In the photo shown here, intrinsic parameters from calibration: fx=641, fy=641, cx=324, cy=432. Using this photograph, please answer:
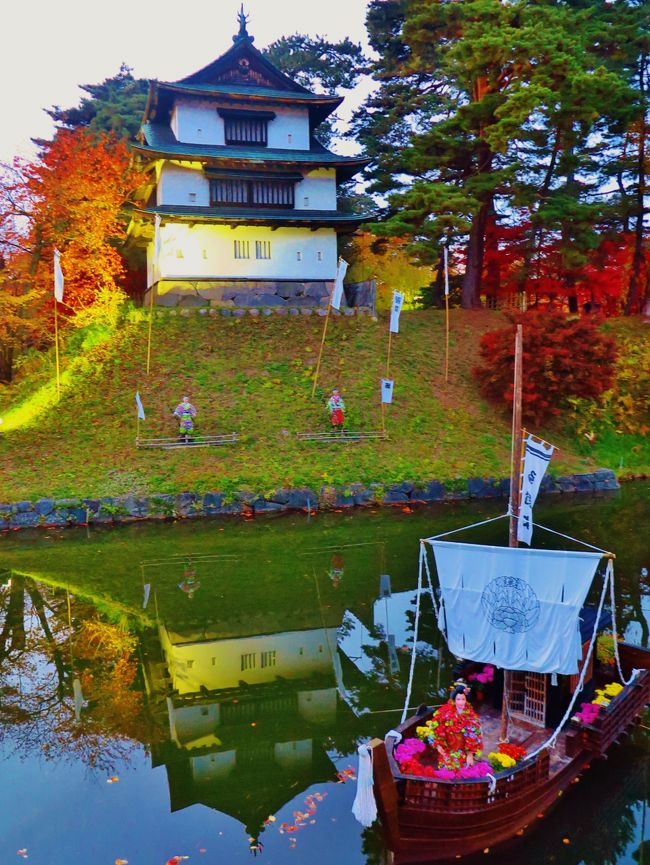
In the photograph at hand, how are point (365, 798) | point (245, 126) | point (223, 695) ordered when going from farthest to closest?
point (245, 126) → point (223, 695) → point (365, 798)

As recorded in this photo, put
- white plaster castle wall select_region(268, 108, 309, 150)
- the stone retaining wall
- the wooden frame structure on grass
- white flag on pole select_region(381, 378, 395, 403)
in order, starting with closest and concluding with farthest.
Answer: the stone retaining wall, the wooden frame structure on grass, white flag on pole select_region(381, 378, 395, 403), white plaster castle wall select_region(268, 108, 309, 150)

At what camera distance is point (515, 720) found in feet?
25.3

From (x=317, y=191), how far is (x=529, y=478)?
26.5 meters

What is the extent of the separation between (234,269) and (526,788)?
87.1ft

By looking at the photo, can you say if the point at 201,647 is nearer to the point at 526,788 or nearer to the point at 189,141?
the point at 526,788

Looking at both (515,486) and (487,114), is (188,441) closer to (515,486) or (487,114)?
(515,486)

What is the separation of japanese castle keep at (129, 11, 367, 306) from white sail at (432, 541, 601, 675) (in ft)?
77.0

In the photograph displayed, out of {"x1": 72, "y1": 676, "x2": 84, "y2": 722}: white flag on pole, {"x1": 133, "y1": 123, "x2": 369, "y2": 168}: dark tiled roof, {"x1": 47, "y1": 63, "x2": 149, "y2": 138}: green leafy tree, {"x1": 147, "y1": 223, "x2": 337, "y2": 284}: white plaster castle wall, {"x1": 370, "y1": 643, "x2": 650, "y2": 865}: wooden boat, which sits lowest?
{"x1": 72, "y1": 676, "x2": 84, "y2": 722}: white flag on pole

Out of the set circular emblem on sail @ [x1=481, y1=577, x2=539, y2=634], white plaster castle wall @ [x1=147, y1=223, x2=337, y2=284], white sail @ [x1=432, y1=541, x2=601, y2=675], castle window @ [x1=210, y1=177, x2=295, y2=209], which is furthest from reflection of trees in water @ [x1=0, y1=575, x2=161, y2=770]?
castle window @ [x1=210, y1=177, x2=295, y2=209]

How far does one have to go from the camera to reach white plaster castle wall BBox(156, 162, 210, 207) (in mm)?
28906

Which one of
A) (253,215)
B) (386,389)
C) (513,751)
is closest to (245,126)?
(253,215)

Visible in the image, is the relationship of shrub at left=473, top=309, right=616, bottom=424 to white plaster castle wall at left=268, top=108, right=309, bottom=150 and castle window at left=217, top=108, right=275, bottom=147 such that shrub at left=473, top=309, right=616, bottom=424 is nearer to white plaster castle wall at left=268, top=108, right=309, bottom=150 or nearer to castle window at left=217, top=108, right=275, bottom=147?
white plaster castle wall at left=268, top=108, right=309, bottom=150

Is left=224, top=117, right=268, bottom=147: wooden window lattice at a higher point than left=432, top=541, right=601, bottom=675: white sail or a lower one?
higher

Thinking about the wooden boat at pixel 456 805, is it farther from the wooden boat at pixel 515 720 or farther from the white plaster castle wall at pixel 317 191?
the white plaster castle wall at pixel 317 191
